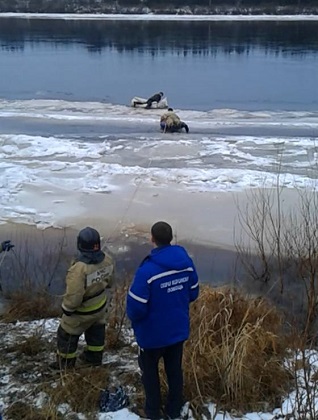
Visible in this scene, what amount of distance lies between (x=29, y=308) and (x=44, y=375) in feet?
6.85

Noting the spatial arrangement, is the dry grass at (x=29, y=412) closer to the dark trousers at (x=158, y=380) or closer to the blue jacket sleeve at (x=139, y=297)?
the dark trousers at (x=158, y=380)

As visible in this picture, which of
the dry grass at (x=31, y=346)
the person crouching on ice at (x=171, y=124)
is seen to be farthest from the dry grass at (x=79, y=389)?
the person crouching on ice at (x=171, y=124)

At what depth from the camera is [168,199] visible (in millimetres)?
11562

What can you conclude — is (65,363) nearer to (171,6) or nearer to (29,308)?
(29,308)

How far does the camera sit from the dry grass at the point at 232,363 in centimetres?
499

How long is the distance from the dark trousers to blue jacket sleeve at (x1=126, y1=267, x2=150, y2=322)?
0.36 m

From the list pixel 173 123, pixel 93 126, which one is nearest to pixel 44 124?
pixel 93 126

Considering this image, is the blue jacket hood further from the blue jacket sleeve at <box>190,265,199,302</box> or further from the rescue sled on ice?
the rescue sled on ice

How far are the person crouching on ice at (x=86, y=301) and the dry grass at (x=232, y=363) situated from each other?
2.77 ft

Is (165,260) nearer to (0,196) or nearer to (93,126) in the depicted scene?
(0,196)

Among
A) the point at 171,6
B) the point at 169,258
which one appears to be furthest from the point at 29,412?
the point at 171,6

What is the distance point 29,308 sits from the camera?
7.34m

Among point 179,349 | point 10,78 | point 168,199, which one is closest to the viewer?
point 179,349

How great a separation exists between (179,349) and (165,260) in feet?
2.46
